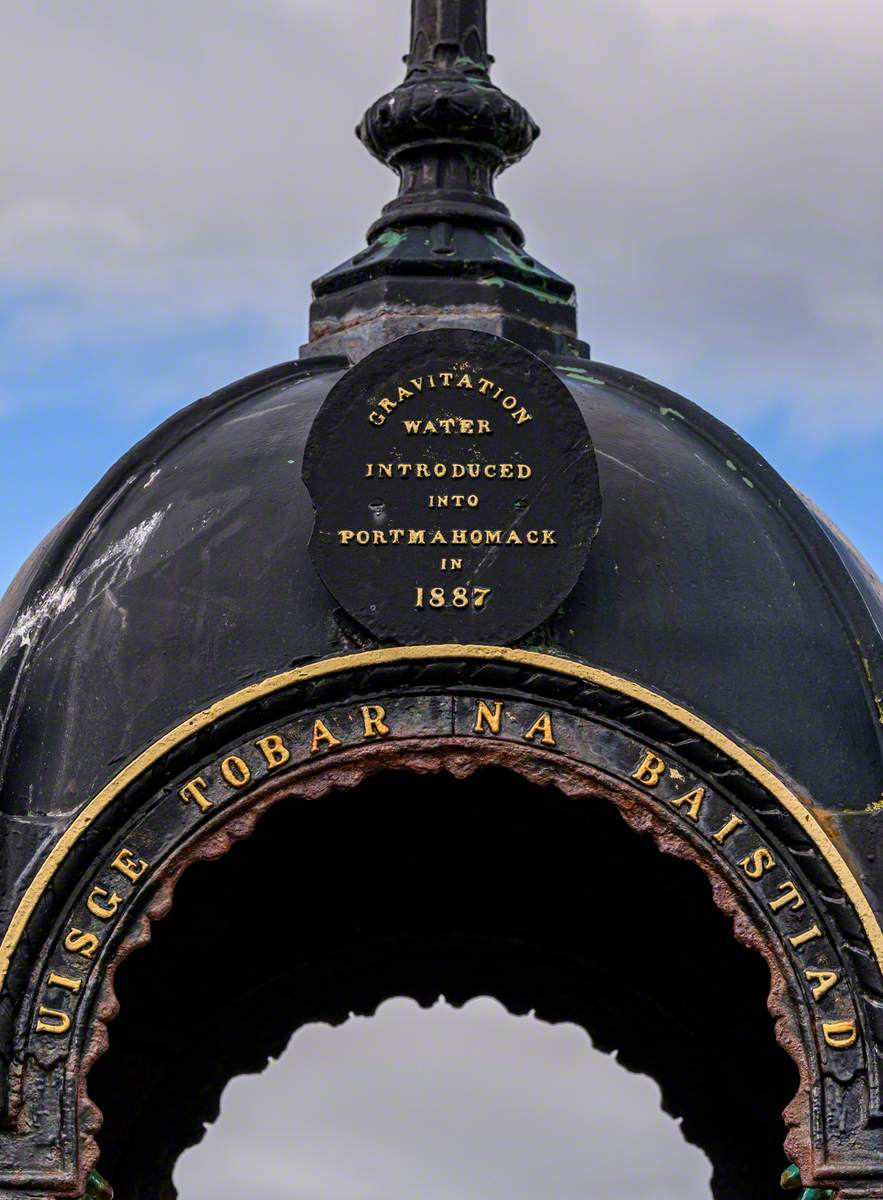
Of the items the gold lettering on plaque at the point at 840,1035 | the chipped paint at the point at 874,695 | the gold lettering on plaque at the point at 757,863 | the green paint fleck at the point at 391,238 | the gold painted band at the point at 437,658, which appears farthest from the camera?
the green paint fleck at the point at 391,238

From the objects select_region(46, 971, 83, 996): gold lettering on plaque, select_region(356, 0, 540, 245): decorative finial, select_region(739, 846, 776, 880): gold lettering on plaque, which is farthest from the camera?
select_region(356, 0, 540, 245): decorative finial

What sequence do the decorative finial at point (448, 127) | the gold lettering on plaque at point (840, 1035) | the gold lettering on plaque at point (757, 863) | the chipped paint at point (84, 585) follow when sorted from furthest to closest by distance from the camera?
the decorative finial at point (448, 127)
the chipped paint at point (84, 585)
the gold lettering on plaque at point (757, 863)
the gold lettering on plaque at point (840, 1035)

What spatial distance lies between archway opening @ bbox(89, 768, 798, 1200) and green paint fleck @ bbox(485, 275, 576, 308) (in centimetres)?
275

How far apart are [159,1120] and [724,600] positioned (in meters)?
4.78

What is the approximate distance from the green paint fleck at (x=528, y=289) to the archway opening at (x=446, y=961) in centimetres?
275

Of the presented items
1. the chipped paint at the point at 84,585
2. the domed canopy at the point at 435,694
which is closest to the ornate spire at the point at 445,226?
the domed canopy at the point at 435,694

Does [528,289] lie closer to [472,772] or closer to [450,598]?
[450,598]

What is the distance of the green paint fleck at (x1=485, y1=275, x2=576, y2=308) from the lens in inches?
660

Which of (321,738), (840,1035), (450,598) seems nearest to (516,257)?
(450,598)

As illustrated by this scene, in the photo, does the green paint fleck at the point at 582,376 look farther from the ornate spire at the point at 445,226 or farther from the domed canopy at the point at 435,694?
the ornate spire at the point at 445,226

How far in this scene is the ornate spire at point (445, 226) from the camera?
16719mm

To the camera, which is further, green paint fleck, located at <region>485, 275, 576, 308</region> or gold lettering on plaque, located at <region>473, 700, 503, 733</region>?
green paint fleck, located at <region>485, 275, 576, 308</region>

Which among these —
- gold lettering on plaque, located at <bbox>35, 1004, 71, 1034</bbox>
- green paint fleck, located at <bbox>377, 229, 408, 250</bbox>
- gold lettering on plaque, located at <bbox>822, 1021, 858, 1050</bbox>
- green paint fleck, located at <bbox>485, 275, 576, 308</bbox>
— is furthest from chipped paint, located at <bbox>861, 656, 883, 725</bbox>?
gold lettering on plaque, located at <bbox>35, 1004, 71, 1034</bbox>

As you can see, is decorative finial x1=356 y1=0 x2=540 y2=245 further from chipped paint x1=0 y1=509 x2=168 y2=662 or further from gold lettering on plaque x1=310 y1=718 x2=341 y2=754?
gold lettering on plaque x1=310 y1=718 x2=341 y2=754
